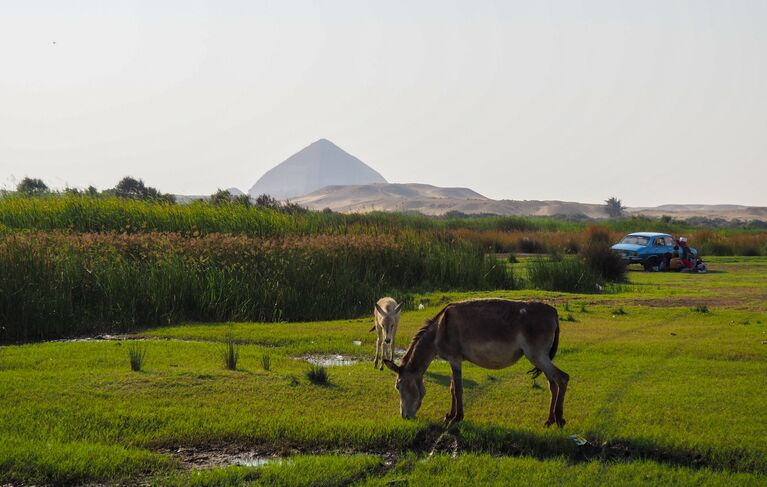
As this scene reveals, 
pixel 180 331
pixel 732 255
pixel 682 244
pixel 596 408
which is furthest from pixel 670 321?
pixel 732 255

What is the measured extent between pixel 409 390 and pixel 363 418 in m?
0.66

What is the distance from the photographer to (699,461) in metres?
8.35

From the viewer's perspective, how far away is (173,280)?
1950cm

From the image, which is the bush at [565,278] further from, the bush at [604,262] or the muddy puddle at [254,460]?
the muddy puddle at [254,460]

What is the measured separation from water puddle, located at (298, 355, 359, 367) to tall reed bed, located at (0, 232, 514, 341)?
5105 mm

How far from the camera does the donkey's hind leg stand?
9055 mm

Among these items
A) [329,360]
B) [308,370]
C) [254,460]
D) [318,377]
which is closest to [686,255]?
[329,360]

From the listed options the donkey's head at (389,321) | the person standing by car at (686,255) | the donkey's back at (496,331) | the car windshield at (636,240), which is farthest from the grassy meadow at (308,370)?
the car windshield at (636,240)

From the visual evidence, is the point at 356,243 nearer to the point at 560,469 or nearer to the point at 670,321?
the point at 670,321

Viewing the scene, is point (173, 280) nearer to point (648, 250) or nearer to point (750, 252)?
point (648, 250)

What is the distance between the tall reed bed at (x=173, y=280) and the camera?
17422 mm

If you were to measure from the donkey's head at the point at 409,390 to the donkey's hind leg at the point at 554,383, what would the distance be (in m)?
1.33

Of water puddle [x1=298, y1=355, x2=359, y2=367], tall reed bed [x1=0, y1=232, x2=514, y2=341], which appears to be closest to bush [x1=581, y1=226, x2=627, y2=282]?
tall reed bed [x1=0, y1=232, x2=514, y2=341]

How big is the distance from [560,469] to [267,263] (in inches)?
568
